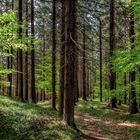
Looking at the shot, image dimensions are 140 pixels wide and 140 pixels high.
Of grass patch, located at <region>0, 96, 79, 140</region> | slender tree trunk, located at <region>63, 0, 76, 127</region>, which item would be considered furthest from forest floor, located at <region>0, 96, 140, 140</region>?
slender tree trunk, located at <region>63, 0, 76, 127</region>

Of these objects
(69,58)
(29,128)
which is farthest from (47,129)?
(69,58)

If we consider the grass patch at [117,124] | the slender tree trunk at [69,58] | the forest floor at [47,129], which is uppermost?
the slender tree trunk at [69,58]

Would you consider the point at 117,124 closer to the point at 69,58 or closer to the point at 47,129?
the point at 69,58

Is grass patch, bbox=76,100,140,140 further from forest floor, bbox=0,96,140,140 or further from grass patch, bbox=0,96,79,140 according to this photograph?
grass patch, bbox=0,96,79,140

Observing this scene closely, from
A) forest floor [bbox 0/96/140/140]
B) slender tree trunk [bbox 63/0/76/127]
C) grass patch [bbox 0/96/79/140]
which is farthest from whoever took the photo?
slender tree trunk [bbox 63/0/76/127]

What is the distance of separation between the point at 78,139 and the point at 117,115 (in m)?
11.8

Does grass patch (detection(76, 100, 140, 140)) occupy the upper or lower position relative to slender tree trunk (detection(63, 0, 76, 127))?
lower

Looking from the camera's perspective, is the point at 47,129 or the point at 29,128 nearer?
the point at 29,128

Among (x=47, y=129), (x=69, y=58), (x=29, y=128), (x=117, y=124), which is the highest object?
(x=69, y=58)

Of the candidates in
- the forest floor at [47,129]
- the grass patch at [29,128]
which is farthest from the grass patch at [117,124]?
the grass patch at [29,128]

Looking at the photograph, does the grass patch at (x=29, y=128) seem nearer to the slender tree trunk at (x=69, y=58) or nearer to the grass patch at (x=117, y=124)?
the slender tree trunk at (x=69, y=58)

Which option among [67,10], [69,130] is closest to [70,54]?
[67,10]

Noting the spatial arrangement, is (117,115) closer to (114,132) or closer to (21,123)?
(114,132)

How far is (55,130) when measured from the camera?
1454 cm
